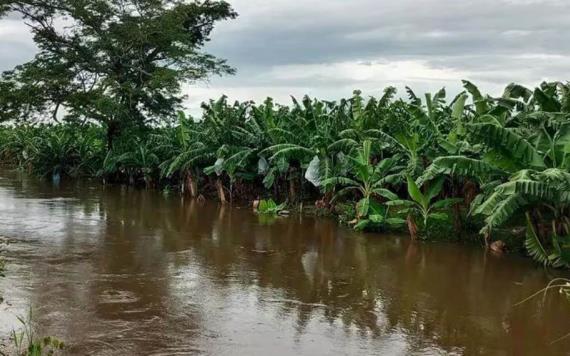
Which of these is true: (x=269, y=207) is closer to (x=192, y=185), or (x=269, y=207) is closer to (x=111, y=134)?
(x=192, y=185)

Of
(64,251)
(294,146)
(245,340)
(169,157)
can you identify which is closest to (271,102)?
(294,146)

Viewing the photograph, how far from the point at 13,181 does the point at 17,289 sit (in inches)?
784

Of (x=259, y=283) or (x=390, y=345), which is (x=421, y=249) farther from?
(x=390, y=345)

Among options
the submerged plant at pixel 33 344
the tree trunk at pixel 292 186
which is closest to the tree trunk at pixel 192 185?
the tree trunk at pixel 292 186

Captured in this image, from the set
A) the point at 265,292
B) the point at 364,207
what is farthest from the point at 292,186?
the point at 265,292

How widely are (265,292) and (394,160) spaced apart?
6.49m

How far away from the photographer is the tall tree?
24281 mm

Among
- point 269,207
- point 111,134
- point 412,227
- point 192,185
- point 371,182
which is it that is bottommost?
point 412,227

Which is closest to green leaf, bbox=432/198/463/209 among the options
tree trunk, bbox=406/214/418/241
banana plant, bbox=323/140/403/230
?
tree trunk, bbox=406/214/418/241

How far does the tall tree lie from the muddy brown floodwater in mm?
10429

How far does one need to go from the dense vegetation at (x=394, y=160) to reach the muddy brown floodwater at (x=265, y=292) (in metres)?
0.89

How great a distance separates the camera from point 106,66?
2528 cm

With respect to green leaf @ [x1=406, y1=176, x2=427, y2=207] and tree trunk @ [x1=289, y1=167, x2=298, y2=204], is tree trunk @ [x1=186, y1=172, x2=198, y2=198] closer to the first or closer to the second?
tree trunk @ [x1=289, y1=167, x2=298, y2=204]

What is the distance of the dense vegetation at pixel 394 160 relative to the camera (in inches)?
408
